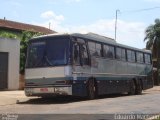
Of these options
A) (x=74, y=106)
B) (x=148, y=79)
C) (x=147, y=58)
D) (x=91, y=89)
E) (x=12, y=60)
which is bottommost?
(x=74, y=106)

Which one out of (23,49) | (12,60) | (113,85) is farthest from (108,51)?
(23,49)

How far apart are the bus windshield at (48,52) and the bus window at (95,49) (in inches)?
102

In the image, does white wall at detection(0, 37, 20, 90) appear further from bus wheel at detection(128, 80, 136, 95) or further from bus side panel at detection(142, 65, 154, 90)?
bus side panel at detection(142, 65, 154, 90)

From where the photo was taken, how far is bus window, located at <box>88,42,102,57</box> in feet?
78.0

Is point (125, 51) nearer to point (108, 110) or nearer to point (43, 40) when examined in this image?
point (43, 40)

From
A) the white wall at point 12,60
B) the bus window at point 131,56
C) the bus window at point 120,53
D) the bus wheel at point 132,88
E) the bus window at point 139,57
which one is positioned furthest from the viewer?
the bus window at point 139,57

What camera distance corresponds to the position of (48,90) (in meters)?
21.1

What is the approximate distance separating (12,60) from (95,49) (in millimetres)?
6995

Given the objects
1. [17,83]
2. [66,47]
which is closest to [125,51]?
[17,83]

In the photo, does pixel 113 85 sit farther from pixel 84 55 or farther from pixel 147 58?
pixel 147 58

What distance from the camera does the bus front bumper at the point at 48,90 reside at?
20875 millimetres

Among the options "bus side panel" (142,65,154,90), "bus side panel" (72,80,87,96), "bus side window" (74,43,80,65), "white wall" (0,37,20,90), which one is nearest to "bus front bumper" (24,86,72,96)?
"bus side panel" (72,80,87,96)

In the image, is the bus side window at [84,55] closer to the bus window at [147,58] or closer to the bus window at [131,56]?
the bus window at [131,56]

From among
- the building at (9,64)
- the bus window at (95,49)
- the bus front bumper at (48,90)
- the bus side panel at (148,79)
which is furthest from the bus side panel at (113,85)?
the building at (9,64)
